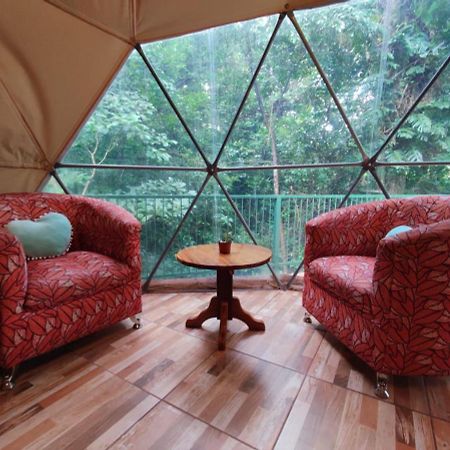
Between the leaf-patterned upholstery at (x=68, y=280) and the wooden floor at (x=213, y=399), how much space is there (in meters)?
0.22

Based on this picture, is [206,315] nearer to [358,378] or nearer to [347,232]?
[358,378]

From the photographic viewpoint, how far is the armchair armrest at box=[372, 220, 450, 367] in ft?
4.43

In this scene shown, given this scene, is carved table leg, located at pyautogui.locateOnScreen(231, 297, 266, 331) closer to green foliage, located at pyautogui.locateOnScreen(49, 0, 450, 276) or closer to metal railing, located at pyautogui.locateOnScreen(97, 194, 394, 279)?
metal railing, located at pyautogui.locateOnScreen(97, 194, 394, 279)

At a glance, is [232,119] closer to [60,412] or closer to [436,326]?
[436,326]

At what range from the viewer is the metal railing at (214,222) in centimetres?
301

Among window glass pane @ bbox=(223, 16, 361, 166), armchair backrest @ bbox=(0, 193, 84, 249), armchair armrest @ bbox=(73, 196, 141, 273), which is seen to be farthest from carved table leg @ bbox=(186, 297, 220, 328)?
window glass pane @ bbox=(223, 16, 361, 166)

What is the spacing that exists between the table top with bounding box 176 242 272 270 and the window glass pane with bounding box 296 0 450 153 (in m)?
1.45

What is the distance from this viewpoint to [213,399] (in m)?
1.47

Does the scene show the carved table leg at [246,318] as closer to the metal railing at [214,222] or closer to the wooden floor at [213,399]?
the wooden floor at [213,399]

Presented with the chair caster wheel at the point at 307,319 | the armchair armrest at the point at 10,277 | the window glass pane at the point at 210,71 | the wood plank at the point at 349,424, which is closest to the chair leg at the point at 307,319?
the chair caster wheel at the point at 307,319

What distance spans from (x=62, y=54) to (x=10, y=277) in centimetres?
180

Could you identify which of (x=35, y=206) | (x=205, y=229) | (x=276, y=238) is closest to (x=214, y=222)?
(x=205, y=229)

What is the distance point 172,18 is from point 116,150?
1.28m

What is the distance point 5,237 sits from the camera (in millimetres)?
1492
